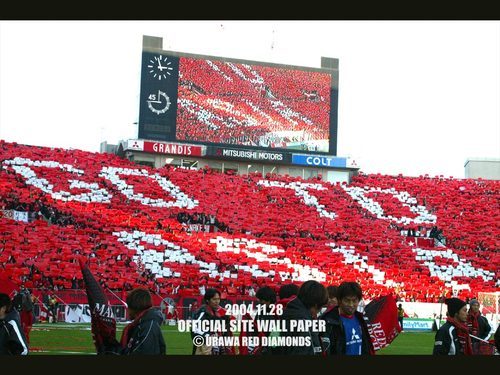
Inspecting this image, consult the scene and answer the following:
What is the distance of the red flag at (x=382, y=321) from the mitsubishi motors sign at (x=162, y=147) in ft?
144

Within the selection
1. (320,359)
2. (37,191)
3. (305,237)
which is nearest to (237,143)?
(305,237)

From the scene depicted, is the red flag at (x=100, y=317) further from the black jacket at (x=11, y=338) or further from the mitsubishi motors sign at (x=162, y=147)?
the mitsubishi motors sign at (x=162, y=147)

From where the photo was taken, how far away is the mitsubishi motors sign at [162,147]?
173ft

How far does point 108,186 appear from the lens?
169 ft

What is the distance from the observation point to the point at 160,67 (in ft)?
169

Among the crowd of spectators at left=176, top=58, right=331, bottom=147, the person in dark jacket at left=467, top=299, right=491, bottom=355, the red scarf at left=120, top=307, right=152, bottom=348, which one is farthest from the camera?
the crowd of spectators at left=176, top=58, right=331, bottom=147

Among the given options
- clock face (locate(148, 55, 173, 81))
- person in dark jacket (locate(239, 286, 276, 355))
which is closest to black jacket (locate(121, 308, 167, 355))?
person in dark jacket (locate(239, 286, 276, 355))

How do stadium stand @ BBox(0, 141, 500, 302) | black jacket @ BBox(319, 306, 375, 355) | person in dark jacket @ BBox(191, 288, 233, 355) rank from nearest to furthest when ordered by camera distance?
1. black jacket @ BBox(319, 306, 375, 355)
2. person in dark jacket @ BBox(191, 288, 233, 355)
3. stadium stand @ BBox(0, 141, 500, 302)

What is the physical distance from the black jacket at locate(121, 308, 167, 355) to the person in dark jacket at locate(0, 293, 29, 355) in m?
1.58

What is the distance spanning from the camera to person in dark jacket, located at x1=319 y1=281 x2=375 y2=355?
8248 mm

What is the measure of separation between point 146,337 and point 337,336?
181 cm

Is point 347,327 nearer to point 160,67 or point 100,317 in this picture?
point 100,317

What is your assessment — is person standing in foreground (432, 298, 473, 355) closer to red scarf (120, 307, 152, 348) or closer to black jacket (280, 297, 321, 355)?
black jacket (280, 297, 321, 355)

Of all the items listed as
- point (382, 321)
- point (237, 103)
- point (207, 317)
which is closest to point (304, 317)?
point (382, 321)
